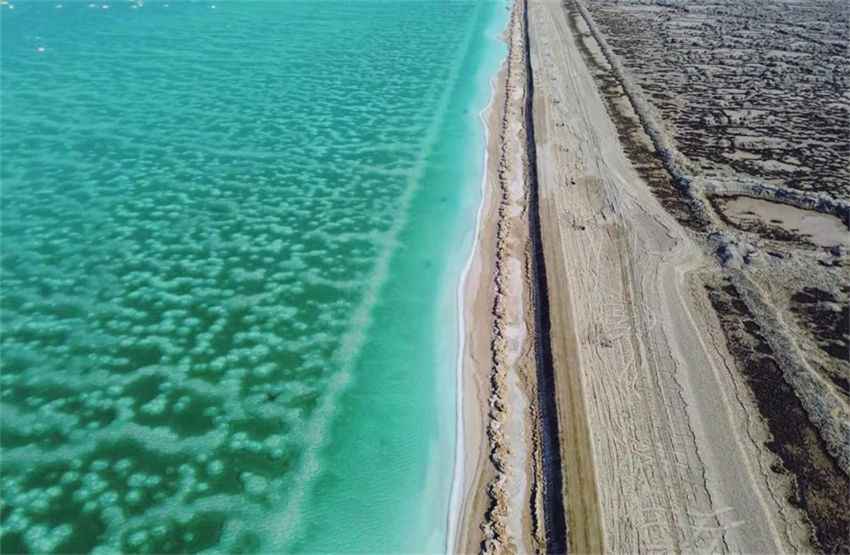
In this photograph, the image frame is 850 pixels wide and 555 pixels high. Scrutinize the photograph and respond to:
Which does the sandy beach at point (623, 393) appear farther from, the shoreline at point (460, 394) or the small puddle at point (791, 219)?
the small puddle at point (791, 219)

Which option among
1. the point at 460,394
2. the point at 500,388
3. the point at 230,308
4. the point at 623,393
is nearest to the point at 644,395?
the point at 623,393

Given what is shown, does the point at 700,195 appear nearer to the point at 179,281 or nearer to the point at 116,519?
the point at 179,281

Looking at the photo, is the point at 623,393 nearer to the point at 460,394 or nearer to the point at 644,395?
the point at 644,395

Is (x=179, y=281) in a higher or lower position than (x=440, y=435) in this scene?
higher

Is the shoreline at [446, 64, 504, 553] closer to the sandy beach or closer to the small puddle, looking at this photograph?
the sandy beach

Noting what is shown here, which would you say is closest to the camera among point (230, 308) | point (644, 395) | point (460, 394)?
point (644, 395)

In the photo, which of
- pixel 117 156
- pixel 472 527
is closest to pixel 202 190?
pixel 117 156
